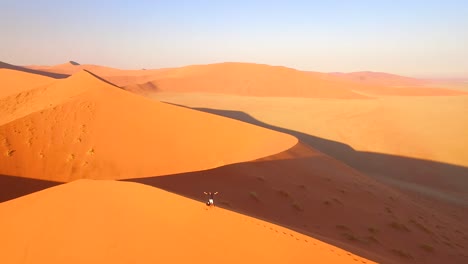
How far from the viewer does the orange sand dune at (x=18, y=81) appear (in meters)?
25.6

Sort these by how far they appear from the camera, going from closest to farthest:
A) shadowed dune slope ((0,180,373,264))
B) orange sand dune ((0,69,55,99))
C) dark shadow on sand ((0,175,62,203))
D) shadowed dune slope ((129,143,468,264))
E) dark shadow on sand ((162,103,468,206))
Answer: shadowed dune slope ((0,180,373,264)) < shadowed dune slope ((129,143,468,264)) < dark shadow on sand ((0,175,62,203)) < dark shadow on sand ((162,103,468,206)) < orange sand dune ((0,69,55,99))

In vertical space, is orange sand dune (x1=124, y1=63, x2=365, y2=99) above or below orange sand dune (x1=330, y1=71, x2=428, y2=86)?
below

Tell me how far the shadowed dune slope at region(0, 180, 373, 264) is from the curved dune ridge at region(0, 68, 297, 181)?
4964 millimetres

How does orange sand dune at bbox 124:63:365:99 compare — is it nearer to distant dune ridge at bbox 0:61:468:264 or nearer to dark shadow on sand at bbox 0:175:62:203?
distant dune ridge at bbox 0:61:468:264

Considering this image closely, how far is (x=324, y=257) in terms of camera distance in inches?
161

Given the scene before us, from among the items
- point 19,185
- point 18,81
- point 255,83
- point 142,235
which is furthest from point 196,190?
point 255,83

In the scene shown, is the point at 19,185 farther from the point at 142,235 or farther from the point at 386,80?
the point at 386,80

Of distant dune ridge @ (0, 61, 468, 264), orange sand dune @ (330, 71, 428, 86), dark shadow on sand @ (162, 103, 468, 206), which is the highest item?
orange sand dune @ (330, 71, 428, 86)

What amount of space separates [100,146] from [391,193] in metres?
9.02

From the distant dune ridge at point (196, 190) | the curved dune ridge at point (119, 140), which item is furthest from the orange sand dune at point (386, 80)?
the curved dune ridge at point (119, 140)

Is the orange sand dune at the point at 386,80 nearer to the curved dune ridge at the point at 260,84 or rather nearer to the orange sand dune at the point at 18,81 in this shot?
the curved dune ridge at the point at 260,84

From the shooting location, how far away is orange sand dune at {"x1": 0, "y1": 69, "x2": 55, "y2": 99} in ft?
84.0

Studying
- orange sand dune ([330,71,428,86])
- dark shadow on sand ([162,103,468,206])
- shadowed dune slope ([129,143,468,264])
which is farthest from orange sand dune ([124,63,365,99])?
orange sand dune ([330,71,428,86])

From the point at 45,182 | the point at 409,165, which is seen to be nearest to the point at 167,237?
the point at 45,182
